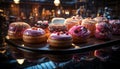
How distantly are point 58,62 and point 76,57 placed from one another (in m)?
0.18

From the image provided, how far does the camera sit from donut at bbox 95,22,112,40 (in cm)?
199

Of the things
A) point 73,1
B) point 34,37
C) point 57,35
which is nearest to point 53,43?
point 57,35

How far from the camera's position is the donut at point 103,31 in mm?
1994

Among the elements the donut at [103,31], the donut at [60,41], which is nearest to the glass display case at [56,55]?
the donut at [60,41]

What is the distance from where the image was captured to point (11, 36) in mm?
2000

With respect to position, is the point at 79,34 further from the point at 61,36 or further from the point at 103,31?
the point at 103,31

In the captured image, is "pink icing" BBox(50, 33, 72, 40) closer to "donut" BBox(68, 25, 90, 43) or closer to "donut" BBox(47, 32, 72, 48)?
"donut" BBox(47, 32, 72, 48)

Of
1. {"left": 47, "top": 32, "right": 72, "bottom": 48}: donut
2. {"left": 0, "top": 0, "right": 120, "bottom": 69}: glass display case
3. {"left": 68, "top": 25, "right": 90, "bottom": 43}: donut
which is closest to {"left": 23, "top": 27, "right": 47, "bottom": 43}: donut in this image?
{"left": 0, "top": 0, "right": 120, "bottom": 69}: glass display case

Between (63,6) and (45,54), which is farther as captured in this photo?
(63,6)

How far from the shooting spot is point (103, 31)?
6.79ft

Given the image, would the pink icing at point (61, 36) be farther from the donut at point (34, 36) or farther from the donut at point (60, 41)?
the donut at point (34, 36)

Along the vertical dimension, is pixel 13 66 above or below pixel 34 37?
below

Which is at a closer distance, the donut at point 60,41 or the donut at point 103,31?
the donut at point 60,41

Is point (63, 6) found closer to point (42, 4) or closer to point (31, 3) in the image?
point (42, 4)
